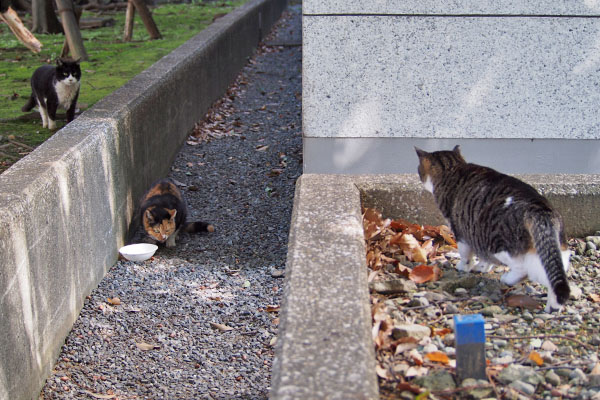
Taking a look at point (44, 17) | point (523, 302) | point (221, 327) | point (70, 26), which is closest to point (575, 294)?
point (523, 302)

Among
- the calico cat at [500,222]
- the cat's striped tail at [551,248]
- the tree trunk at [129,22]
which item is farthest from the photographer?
the tree trunk at [129,22]

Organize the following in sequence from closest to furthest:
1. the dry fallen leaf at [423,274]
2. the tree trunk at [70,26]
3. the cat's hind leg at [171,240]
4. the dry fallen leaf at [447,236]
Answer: the dry fallen leaf at [423,274] < the dry fallen leaf at [447,236] < the cat's hind leg at [171,240] < the tree trunk at [70,26]

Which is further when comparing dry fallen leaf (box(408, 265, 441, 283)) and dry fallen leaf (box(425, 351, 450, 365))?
dry fallen leaf (box(408, 265, 441, 283))

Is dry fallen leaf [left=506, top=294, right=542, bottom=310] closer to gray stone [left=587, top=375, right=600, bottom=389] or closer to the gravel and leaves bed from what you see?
the gravel and leaves bed

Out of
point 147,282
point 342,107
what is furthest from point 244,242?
point 342,107

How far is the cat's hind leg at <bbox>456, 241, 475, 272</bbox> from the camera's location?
122 inches

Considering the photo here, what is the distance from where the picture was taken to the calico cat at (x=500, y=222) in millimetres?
2549

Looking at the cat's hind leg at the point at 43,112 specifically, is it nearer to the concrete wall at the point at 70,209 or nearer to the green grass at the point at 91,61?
the green grass at the point at 91,61

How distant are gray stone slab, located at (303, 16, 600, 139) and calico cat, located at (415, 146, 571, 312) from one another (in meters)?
1.64

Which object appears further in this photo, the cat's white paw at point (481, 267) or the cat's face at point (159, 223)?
the cat's face at point (159, 223)

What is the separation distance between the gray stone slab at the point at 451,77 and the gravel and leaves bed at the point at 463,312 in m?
1.73

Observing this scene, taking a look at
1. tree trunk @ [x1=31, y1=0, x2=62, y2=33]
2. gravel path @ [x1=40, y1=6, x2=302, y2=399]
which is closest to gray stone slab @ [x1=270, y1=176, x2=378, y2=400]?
gravel path @ [x1=40, y1=6, x2=302, y2=399]

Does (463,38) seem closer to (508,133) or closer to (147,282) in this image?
(508,133)

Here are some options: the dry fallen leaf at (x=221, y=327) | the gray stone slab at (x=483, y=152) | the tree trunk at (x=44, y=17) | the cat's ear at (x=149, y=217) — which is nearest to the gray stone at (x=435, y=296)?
the dry fallen leaf at (x=221, y=327)
